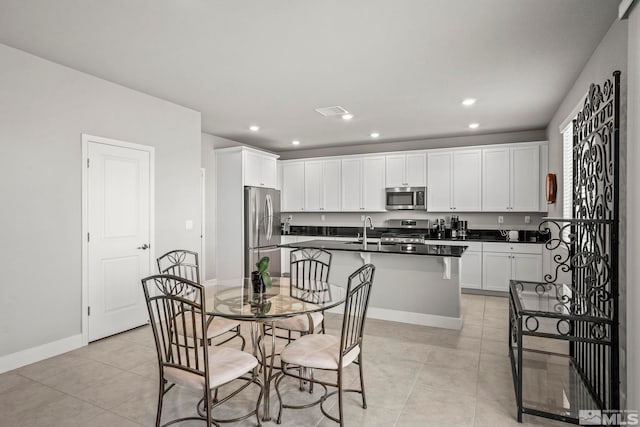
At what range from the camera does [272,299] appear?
8.11 ft

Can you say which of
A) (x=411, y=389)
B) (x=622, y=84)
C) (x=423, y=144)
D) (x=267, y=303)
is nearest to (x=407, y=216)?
(x=423, y=144)

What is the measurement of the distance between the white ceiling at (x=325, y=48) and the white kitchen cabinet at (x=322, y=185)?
248 cm

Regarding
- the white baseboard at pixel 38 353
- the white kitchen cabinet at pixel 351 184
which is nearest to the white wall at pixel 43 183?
the white baseboard at pixel 38 353

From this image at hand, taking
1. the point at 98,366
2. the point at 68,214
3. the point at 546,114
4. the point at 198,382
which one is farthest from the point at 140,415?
the point at 546,114

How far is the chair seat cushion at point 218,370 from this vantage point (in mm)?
1940

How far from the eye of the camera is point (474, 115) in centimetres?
503

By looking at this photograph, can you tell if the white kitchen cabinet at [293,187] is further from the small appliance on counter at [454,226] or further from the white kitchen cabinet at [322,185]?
the small appliance on counter at [454,226]

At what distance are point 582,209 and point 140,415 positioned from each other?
345cm

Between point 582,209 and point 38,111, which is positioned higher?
point 38,111

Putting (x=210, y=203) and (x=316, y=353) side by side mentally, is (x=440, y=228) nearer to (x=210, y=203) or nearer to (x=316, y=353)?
(x=210, y=203)

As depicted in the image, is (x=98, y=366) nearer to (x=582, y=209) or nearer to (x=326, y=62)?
(x=326, y=62)

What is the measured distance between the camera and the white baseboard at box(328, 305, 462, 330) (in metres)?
4.02

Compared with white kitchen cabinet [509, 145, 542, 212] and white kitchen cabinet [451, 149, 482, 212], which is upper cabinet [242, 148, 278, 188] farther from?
white kitchen cabinet [509, 145, 542, 212]

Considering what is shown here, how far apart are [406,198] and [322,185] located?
171 centimetres
